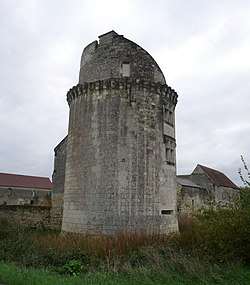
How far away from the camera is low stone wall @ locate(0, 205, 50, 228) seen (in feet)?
56.9

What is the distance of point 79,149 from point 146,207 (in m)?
3.91

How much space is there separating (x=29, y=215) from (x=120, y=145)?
A: 8582 millimetres

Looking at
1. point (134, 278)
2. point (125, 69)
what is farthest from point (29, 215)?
point (134, 278)

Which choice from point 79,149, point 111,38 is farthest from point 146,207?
point 111,38

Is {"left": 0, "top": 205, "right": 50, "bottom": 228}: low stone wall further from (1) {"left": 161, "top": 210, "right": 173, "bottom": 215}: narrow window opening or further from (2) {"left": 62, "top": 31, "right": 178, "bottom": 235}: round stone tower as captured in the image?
(1) {"left": 161, "top": 210, "right": 173, "bottom": 215}: narrow window opening

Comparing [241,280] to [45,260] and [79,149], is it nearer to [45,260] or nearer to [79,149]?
[45,260]

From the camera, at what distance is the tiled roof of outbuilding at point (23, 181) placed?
145 feet

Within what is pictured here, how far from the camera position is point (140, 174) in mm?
12320

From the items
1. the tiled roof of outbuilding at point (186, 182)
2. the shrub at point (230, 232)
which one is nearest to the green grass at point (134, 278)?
the shrub at point (230, 232)

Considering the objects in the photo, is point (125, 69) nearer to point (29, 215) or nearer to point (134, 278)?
point (134, 278)

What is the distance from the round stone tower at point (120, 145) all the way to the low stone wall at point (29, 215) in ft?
15.4

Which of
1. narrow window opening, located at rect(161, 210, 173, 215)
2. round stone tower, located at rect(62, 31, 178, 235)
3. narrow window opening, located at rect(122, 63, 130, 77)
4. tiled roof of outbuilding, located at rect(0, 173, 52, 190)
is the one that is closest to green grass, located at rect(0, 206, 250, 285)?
round stone tower, located at rect(62, 31, 178, 235)

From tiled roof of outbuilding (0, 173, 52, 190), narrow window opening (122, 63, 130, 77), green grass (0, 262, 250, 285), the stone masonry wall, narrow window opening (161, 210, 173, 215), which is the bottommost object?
green grass (0, 262, 250, 285)

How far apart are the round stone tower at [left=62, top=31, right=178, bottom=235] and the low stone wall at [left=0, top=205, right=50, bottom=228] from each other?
15.4 ft
